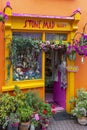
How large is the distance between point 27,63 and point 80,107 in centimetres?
222

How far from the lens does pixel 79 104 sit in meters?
8.27

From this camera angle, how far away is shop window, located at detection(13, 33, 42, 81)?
8289mm

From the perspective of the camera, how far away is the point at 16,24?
796cm

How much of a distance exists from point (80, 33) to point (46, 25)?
1.30 m

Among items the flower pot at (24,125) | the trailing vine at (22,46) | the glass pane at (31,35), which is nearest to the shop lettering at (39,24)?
the glass pane at (31,35)

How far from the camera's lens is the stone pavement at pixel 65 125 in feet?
25.8

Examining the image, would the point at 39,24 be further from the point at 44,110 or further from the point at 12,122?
the point at 12,122

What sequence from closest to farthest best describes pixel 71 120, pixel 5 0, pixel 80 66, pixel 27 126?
pixel 27 126 → pixel 5 0 → pixel 71 120 → pixel 80 66

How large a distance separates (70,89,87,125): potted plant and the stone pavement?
198mm

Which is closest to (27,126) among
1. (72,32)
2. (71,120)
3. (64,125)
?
(64,125)

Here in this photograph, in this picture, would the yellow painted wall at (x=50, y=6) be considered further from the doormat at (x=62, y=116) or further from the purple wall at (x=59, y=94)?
the doormat at (x=62, y=116)

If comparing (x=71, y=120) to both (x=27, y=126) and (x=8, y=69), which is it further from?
(x=8, y=69)

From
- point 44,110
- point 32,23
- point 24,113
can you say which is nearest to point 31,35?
point 32,23

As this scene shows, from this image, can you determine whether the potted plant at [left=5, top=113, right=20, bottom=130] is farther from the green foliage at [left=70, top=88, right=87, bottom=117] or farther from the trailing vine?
the green foliage at [left=70, top=88, right=87, bottom=117]
